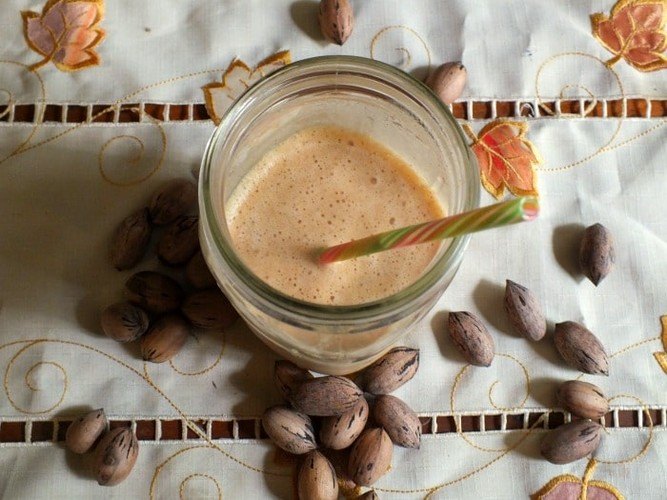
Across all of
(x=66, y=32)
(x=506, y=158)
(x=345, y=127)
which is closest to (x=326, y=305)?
(x=345, y=127)

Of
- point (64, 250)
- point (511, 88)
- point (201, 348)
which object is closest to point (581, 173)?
point (511, 88)

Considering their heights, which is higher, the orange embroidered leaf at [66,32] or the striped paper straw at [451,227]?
the orange embroidered leaf at [66,32]

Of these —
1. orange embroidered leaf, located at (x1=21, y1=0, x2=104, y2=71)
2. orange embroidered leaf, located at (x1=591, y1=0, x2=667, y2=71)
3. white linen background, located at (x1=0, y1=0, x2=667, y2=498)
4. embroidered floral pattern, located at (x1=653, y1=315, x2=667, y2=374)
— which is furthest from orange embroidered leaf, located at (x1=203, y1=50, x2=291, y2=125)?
embroidered floral pattern, located at (x1=653, y1=315, x2=667, y2=374)

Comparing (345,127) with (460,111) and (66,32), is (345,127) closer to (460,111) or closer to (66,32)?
(460,111)

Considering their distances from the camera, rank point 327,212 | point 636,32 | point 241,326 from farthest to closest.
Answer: point 636,32, point 241,326, point 327,212

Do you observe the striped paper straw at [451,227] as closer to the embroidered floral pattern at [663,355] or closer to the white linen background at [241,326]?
the white linen background at [241,326]

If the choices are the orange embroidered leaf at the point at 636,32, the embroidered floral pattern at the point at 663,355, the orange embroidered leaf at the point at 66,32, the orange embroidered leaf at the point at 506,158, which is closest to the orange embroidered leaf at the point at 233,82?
the orange embroidered leaf at the point at 66,32

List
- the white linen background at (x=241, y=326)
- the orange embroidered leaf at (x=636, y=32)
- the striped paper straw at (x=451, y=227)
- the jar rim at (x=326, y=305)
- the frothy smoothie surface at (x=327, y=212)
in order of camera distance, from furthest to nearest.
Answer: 1. the orange embroidered leaf at (x=636, y=32)
2. the white linen background at (x=241, y=326)
3. the frothy smoothie surface at (x=327, y=212)
4. the jar rim at (x=326, y=305)
5. the striped paper straw at (x=451, y=227)

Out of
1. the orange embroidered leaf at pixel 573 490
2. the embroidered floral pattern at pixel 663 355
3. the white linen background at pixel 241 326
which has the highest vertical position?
the white linen background at pixel 241 326
